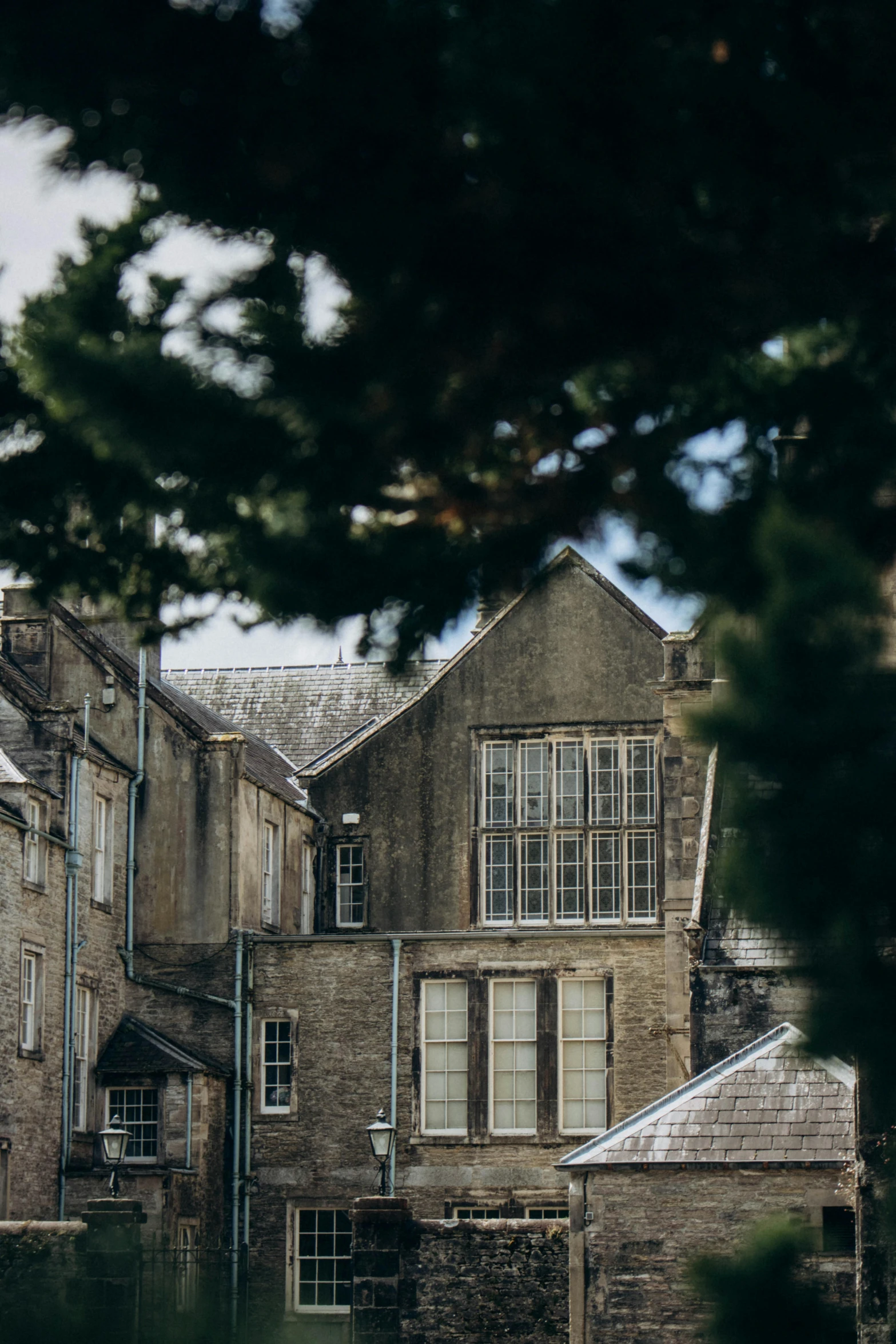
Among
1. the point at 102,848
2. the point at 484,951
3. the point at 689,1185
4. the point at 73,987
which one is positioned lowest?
the point at 689,1185

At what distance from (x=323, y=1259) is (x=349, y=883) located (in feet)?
20.3

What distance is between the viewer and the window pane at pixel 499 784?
95.8ft

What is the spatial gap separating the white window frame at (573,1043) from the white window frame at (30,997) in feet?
23.7

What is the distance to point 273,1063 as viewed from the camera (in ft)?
91.2

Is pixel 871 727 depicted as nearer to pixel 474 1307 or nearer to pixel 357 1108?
pixel 474 1307

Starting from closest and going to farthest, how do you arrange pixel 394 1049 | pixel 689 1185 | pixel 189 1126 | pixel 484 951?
pixel 689 1185, pixel 189 1126, pixel 394 1049, pixel 484 951

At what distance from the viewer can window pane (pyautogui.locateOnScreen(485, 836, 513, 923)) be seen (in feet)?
95.4

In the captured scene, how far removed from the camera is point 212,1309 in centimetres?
347

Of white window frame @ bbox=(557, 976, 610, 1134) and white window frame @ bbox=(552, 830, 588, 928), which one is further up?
white window frame @ bbox=(552, 830, 588, 928)

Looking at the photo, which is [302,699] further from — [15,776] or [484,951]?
[15,776]

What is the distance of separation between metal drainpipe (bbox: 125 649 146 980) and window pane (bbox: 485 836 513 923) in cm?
527

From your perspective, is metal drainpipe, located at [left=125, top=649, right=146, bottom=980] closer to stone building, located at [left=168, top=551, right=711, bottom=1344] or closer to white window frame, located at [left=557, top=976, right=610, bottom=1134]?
stone building, located at [left=168, top=551, right=711, bottom=1344]

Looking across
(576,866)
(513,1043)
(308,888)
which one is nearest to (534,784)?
(576,866)

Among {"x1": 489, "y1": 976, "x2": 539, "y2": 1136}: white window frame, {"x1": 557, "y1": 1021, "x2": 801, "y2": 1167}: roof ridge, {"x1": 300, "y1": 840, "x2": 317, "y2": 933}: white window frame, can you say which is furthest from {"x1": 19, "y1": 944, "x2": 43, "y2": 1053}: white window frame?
{"x1": 557, "y1": 1021, "x2": 801, "y2": 1167}: roof ridge
